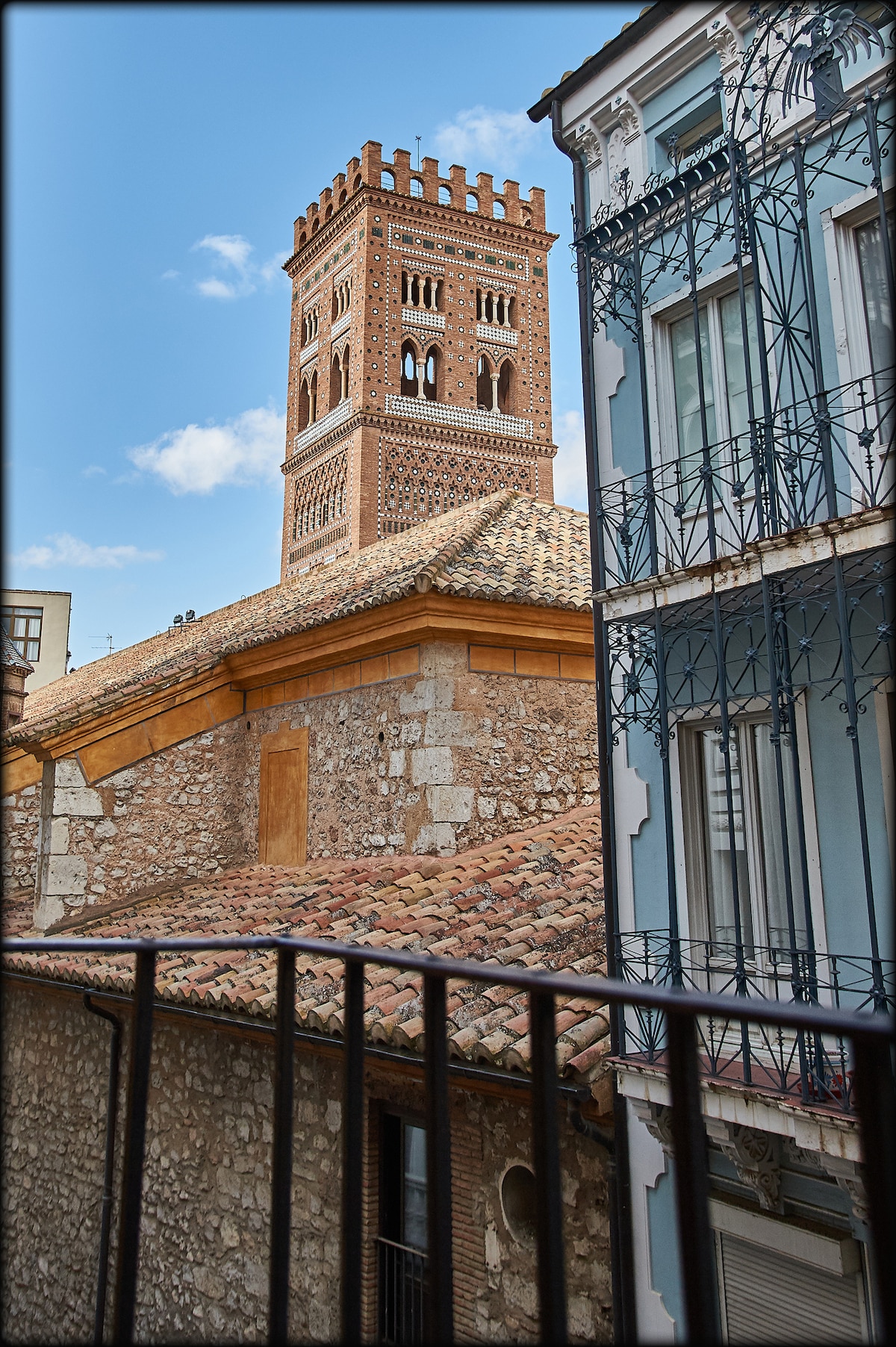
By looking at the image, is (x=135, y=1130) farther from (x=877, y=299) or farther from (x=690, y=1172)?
(x=877, y=299)

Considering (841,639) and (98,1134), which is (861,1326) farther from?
(98,1134)

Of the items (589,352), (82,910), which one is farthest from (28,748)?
(589,352)

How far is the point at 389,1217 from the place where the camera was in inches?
279

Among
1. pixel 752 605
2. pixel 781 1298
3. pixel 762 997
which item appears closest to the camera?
pixel 781 1298

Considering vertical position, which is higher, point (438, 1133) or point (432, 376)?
point (432, 376)

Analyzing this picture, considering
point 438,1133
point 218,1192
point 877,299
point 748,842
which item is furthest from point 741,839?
point 218,1192

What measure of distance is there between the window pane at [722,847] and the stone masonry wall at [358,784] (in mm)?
3505

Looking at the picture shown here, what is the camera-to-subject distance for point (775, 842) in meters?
5.55

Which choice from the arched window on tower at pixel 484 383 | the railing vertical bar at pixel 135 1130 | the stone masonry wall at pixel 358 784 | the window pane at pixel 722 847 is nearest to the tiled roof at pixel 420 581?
the stone masonry wall at pixel 358 784

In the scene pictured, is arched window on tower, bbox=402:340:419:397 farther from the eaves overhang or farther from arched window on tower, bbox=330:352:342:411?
the eaves overhang

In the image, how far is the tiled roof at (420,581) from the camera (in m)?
9.56

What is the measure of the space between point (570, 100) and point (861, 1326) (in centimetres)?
771

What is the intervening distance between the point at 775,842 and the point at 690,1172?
4541 millimetres

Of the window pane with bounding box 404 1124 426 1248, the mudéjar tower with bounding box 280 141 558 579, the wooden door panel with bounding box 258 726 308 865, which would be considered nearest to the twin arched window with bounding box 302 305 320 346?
the mudéjar tower with bounding box 280 141 558 579
